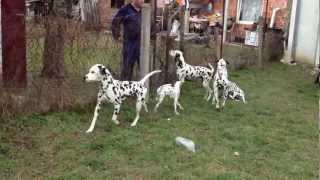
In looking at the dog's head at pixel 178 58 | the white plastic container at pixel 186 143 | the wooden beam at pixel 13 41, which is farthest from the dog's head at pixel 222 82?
the wooden beam at pixel 13 41

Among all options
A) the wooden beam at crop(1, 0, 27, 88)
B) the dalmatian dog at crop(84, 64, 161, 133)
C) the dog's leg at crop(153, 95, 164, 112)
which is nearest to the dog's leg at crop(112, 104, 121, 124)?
the dalmatian dog at crop(84, 64, 161, 133)

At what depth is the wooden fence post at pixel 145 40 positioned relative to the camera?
28.7 feet

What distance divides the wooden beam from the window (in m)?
12.1

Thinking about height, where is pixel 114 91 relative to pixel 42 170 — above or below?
above

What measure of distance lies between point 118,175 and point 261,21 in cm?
980

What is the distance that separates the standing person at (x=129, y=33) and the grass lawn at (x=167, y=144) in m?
0.69

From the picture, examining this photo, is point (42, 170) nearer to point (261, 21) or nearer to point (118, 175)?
point (118, 175)

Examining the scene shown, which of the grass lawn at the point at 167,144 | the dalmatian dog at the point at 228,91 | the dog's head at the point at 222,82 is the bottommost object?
the grass lawn at the point at 167,144

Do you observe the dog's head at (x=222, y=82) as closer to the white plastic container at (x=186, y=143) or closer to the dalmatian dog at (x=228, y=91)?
the dalmatian dog at (x=228, y=91)

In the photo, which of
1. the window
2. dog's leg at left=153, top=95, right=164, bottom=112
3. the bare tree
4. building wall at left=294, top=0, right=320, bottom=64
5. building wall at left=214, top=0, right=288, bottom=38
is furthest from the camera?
the window

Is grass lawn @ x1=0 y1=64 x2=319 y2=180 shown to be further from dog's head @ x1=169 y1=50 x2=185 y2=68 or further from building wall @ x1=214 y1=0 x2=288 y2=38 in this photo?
building wall @ x1=214 y1=0 x2=288 y2=38

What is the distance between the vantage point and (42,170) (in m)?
5.88

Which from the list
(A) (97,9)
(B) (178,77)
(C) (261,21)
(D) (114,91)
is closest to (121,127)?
(D) (114,91)

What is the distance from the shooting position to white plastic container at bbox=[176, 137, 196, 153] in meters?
6.74
